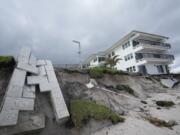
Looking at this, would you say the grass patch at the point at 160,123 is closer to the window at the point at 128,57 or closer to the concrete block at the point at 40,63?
the concrete block at the point at 40,63

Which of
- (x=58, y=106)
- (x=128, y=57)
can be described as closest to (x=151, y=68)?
(x=128, y=57)

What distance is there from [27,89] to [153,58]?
29757mm

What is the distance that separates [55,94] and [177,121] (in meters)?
6.89

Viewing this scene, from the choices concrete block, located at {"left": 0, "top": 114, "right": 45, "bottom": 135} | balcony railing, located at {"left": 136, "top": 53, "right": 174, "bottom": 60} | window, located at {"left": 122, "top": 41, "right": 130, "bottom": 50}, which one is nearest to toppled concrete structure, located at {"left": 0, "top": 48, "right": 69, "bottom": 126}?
concrete block, located at {"left": 0, "top": 114, "right": 45, "bottom": 135}

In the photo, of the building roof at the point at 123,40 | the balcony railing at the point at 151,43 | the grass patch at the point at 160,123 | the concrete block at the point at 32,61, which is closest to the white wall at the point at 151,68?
the balcony railing at the point at 151,43

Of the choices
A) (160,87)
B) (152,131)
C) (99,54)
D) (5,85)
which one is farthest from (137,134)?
(99,54)

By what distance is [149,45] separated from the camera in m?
30.2

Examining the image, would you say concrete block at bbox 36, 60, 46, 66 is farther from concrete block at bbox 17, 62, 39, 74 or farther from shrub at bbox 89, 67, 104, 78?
shrub at bbox 89, 67, 104, 78

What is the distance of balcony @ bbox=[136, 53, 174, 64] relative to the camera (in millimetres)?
29081

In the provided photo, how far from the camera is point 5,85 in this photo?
21.9 feet

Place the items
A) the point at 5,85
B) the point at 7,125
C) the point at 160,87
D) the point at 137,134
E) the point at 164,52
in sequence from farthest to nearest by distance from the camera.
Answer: the point at 164,52
the point at 160,87
the point at 5,85
the point at 137,134
the point at 7,125

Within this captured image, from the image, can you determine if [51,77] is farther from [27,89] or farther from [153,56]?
[153,56]

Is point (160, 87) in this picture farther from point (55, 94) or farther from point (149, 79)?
point (55, 94)

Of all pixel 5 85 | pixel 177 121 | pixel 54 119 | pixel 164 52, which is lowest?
pixel 177 121
